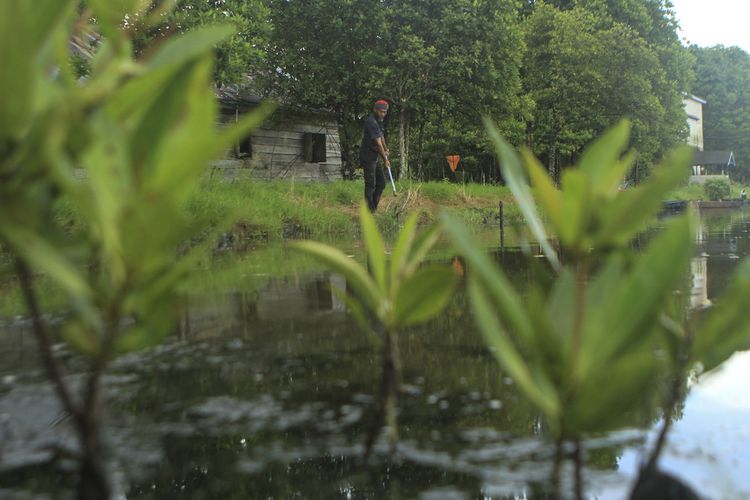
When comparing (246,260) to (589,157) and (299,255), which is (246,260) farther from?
(589,157)

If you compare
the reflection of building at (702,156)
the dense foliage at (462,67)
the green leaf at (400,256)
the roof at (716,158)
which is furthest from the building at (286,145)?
the roof at (716,158)

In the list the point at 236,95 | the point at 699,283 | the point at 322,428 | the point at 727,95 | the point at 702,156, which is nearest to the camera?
the point at 322,428

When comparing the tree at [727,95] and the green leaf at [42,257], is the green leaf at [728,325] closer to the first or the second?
the green leaf at [42,257]

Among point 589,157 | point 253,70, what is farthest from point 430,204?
point 589,157

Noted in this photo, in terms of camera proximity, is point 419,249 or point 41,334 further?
point 419,249

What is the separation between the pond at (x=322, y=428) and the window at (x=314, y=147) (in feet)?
66.3

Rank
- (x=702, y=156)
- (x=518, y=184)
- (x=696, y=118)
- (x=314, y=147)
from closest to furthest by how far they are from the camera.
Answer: (x=518, y=184)
(x=314, y=147)
(x=696, y=118)
(x=702, y=156)

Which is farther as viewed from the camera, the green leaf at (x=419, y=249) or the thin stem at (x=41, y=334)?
the green leaf at (x=419, y=249)

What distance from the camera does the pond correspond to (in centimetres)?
101

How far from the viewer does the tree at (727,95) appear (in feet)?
210

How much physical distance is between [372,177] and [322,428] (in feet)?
28.6

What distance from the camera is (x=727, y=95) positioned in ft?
212

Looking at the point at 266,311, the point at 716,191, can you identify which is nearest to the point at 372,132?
the point at 266,311

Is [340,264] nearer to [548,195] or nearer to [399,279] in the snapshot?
[399,279]
